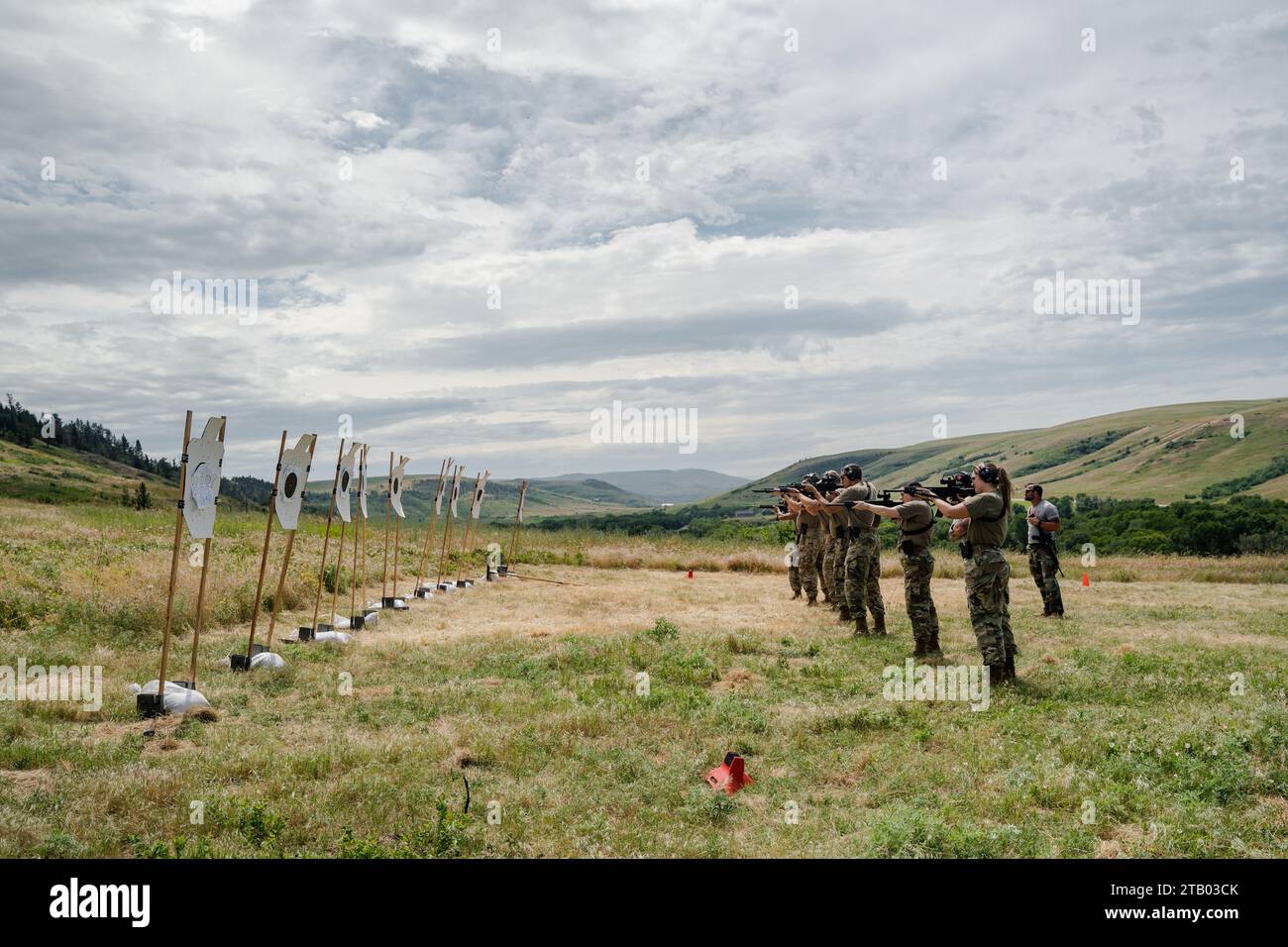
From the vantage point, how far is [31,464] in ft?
330

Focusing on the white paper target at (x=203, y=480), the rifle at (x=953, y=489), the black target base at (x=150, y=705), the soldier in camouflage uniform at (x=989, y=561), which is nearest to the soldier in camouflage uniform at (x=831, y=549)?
the rifle at (x=953, y=489)

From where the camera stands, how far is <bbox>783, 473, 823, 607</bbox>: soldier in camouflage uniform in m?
18.1

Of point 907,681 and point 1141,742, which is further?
point 907,681

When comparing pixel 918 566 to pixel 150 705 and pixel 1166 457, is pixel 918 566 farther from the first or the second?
pixel 1166 457

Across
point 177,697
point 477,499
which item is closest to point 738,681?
point 177,697

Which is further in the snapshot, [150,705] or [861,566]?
[861,566]

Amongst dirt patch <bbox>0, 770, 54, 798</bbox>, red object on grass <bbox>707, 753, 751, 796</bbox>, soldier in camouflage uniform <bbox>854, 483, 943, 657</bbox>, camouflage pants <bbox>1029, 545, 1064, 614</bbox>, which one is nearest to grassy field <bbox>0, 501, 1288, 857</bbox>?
dirt patch <bbox>0, 770, 54, 798</bbox>

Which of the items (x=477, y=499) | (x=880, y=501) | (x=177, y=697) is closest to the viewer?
(x=177, y=697)

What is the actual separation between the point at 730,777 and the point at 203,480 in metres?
7.14

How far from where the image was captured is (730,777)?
6.82 m

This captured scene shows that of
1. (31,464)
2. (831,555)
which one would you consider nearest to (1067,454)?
(831,555)

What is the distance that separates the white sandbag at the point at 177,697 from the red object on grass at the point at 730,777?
6.10 m
